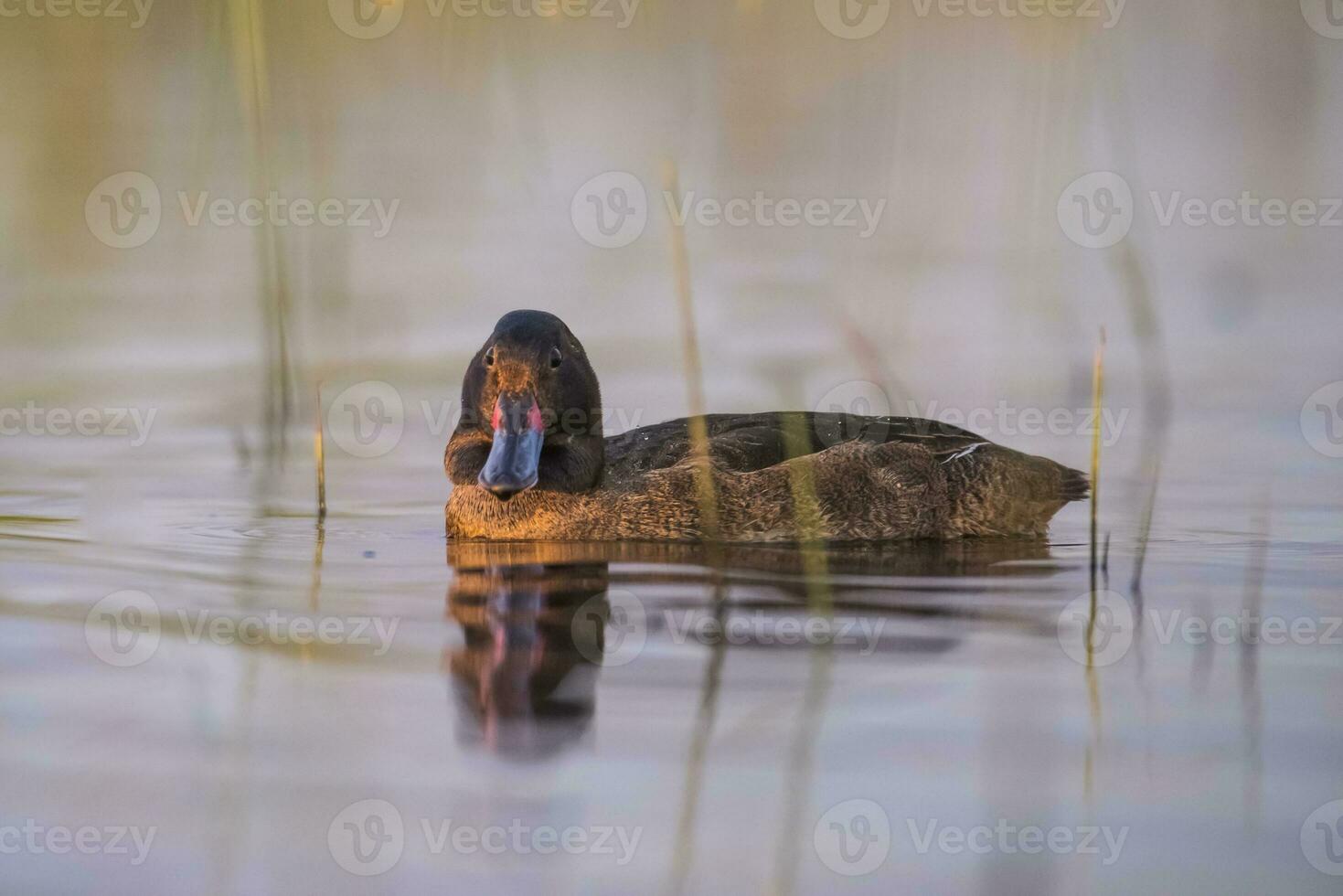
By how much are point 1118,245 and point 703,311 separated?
2460 mm

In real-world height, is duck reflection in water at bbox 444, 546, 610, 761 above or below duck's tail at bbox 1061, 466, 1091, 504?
below

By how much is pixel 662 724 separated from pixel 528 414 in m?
3.53

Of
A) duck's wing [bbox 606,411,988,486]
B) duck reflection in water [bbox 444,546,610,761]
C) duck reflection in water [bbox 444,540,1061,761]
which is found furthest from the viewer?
duck's wing [bbox 606,411,988,486]

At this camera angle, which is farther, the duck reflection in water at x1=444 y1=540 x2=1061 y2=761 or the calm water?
the duck reflection in water at x1=444 y1=540 x2=1061 y2=761

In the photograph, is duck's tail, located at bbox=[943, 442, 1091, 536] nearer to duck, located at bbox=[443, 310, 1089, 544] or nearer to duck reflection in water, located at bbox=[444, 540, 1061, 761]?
duck, located at bbox=[443, 310, 1089, 544]

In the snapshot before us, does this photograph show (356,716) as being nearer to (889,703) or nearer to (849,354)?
(889,703)

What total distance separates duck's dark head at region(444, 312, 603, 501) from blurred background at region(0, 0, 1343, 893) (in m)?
0.45

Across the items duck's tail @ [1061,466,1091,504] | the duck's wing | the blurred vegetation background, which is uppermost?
the blurred vegetation background

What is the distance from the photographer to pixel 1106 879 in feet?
9.33

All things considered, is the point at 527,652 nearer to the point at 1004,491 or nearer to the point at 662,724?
the point at 662,724

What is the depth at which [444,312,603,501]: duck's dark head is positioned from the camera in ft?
22.5

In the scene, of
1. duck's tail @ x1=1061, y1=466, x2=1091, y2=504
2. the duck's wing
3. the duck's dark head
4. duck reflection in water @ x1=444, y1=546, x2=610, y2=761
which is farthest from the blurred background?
the duck's wing

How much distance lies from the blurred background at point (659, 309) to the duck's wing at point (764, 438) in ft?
1.93

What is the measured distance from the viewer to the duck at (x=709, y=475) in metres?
7.16
